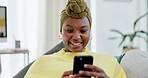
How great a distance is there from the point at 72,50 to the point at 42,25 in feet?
8.59

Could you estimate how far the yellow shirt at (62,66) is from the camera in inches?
49.7

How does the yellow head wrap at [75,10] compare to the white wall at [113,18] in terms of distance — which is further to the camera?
the white wall at [113,18]

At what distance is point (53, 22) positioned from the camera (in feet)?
12.8

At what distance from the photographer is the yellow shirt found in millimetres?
1262

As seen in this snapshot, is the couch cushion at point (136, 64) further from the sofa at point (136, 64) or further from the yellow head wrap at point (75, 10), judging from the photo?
the yellow head wrap at point (75, 10)

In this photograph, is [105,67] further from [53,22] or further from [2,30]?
[53,22]

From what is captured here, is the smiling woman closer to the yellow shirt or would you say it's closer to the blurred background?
the blurred background

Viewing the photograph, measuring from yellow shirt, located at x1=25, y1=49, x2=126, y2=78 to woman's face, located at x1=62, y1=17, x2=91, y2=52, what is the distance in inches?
1.9

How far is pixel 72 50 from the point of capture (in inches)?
52.1

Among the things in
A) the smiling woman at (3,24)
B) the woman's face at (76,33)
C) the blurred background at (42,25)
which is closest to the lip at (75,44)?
the woman's face at (76,33)

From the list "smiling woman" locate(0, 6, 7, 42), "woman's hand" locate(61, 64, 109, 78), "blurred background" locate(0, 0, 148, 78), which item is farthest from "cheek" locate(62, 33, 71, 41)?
"blurred background" locate(0, 0, 148, 78)

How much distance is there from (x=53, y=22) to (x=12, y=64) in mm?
811

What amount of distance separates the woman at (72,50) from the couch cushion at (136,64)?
48 millimetres

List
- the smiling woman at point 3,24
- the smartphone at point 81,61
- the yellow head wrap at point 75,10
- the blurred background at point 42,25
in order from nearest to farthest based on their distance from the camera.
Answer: the smartphone at point 81,61 < the yellow head wrap at point 75,10 < the smiling woman at point 3,24 < the blurred background at point 42,25
